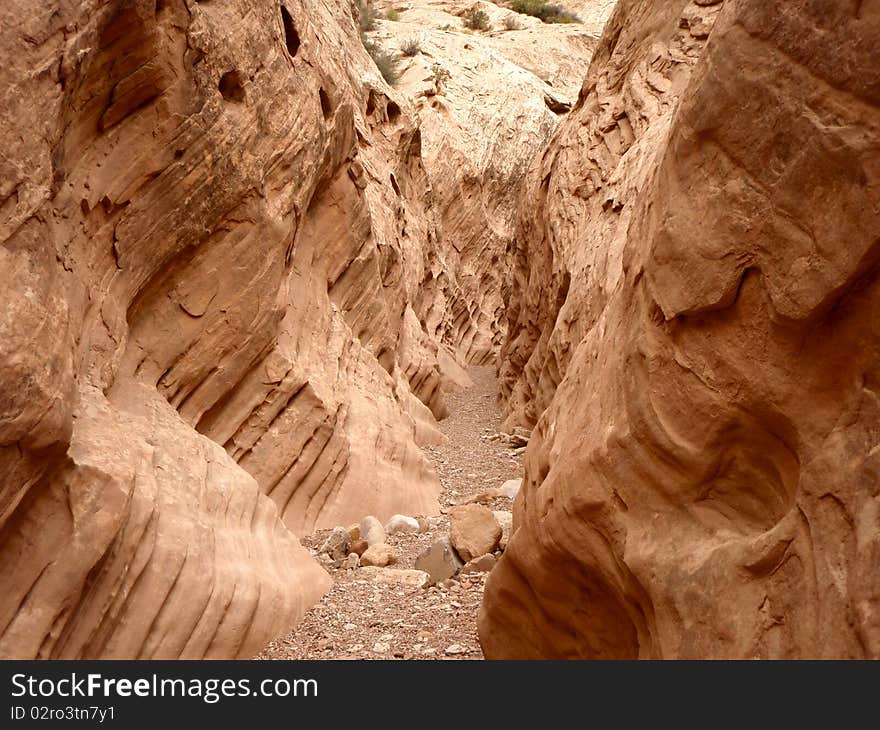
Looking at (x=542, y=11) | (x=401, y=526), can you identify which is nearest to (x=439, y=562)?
(x=401, y=526)

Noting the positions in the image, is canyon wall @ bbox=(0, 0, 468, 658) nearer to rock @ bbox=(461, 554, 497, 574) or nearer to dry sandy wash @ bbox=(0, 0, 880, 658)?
dry sandy wash @ bbox=(0, 0, 880, 658)

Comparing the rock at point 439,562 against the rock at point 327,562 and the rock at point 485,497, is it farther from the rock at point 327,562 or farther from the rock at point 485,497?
the rock at point 485,497

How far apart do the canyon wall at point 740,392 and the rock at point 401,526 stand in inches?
119

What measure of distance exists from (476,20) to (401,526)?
25622 mm

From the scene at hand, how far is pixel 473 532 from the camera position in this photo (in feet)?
20.0

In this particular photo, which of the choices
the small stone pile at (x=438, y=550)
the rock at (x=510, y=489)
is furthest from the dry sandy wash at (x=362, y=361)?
the rock at (x=510, y=489)

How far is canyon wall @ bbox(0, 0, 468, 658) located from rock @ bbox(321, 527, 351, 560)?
50 cm

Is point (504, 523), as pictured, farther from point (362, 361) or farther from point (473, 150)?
point (473, 150)

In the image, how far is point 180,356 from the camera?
6.50 m

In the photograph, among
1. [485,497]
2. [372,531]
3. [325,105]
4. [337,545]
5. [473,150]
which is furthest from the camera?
[473,150]

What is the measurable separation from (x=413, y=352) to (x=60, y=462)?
9.37m

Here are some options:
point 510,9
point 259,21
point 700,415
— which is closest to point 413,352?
point 259,21

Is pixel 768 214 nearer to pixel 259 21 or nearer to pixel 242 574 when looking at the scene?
pixel 242 574

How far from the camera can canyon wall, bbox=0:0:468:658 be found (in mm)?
4180
